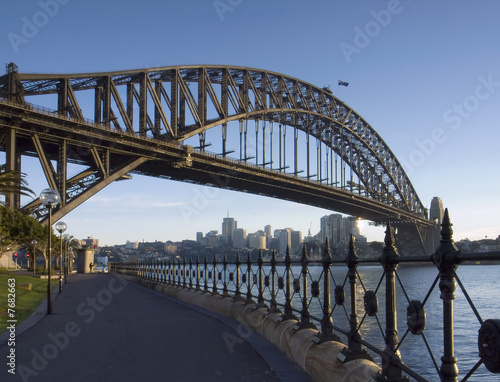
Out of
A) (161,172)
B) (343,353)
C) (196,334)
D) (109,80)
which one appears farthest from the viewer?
(161,172)

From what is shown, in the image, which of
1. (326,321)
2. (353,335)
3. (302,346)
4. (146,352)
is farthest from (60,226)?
(353,335)

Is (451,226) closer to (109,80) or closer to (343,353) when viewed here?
(343,353)

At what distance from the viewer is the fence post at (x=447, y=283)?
3.50 metres

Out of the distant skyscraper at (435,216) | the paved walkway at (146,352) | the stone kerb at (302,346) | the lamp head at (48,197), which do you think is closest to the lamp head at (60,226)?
the lamp head at (48,197)

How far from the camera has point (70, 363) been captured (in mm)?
7523

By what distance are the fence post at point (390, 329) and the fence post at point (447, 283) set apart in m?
0.88

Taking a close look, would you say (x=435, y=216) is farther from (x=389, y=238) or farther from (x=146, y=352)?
(x=389, y=238)

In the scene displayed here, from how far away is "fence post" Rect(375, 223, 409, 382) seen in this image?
445 centimetres

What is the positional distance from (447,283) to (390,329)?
4.25 ft

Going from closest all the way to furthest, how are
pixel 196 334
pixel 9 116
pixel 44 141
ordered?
1. pixel 196 334
2. pixel 9 116
3. pixel 44 141

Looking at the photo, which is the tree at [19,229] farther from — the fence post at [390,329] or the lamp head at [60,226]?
the fence post at [390,329]

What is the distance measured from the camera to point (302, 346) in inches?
273

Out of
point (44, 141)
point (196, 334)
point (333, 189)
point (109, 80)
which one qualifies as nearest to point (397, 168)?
point (333, 189)

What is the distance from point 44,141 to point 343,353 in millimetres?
40553
